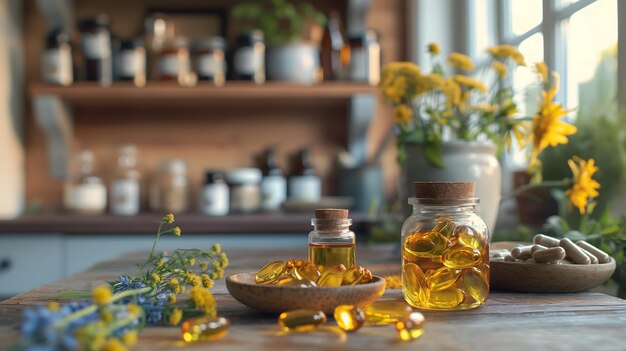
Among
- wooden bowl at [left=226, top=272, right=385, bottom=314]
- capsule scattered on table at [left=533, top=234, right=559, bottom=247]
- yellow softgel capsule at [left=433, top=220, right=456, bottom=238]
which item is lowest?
wooden bowl at [left=226, top=272, right=385, bottom=314]

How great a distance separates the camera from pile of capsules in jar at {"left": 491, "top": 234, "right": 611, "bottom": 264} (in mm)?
791

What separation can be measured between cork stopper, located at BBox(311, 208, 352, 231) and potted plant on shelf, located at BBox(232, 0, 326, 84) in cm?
160

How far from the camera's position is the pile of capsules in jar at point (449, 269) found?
68 centimetres

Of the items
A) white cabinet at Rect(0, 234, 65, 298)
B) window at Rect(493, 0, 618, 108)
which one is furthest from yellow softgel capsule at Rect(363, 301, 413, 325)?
white cabinet at Rect(0, 234, 65, 298)

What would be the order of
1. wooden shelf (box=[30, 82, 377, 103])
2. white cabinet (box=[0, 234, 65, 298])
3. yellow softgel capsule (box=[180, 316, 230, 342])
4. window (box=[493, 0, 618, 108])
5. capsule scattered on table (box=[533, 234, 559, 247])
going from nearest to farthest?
yellow softgel capsule (box=[180, 316, 230, 342]) < capsule scattered on table (box=[533, 234, 559, 247]) < window (box=[493, 0, 618, 108]) < white cabinet (box=[0, 234, 65, 298]) < wooden shelf (box=[30, 82, 377, 103])

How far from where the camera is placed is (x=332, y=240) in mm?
731

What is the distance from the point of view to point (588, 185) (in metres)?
1.03

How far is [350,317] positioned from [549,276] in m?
0.33

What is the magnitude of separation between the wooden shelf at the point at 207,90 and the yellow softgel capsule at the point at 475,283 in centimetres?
154

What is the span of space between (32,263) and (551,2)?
59.8 inches

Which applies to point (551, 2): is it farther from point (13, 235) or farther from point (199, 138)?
point (13, 235)

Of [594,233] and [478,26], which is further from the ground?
[478,26]

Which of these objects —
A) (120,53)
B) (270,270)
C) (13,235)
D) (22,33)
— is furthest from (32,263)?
(270,270)

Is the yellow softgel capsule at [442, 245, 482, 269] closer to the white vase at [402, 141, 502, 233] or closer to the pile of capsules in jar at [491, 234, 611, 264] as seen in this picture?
the pile of capsules in jar at [491, 234, 611, 264]
